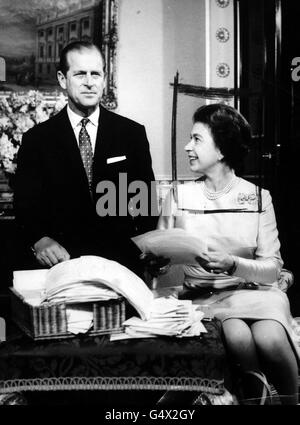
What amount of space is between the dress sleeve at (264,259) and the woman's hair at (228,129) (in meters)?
0.23

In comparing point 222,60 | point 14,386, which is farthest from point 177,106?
point 14,386

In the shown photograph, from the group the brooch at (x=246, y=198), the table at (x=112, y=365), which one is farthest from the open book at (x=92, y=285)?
the brooch at (x=246, y=198)

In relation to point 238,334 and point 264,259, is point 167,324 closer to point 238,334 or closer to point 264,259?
point 238,334

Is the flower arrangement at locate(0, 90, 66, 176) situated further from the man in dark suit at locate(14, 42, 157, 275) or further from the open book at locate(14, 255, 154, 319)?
the open book at locate(14, 255, 154, 319)

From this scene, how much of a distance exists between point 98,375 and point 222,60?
128cm

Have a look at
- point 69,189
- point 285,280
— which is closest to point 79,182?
point 69,189

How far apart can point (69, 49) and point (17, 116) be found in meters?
0.34

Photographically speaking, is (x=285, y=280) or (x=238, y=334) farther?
(x=285, y=280)

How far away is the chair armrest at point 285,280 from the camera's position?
215 centimetres

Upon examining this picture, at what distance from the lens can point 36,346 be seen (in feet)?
5.35

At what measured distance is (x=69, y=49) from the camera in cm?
208

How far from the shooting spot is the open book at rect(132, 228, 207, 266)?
6.81ft

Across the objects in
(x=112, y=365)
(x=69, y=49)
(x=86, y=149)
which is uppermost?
(x=69, y=49)

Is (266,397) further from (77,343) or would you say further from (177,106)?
(177,106)
